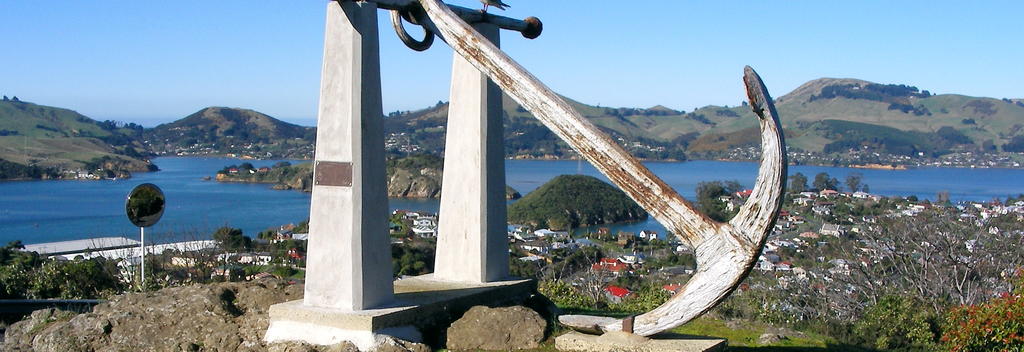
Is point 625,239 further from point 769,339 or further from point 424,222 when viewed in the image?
point 769,339

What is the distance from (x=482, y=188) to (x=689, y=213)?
11.9ft

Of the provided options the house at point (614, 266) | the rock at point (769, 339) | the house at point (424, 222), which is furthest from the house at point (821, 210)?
the rock at point (769, 339)

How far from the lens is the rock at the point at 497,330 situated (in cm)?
888

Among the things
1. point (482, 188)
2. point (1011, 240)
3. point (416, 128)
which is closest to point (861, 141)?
point (416, 128)

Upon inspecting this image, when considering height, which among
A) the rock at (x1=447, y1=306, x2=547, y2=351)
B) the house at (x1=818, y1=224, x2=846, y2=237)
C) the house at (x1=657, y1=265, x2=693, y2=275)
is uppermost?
the rock at (x1=447, y1=306, x2=547, y2=351)

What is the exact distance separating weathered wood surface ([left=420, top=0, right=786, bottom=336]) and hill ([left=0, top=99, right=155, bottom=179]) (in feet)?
349

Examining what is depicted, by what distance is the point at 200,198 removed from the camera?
81.1 metres

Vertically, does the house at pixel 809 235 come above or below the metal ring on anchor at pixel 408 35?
below

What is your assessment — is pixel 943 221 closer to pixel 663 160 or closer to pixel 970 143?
pixel 663 160

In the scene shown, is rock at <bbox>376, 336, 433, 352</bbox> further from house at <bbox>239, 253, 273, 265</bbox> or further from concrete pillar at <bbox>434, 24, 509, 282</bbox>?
house at <bbox>239, 253, 273, 265</bbox>

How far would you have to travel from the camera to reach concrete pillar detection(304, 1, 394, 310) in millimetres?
9000

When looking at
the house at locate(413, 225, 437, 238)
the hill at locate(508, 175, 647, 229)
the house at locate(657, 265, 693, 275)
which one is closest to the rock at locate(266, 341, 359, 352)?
the house at locate(657, 265, 693, 275)

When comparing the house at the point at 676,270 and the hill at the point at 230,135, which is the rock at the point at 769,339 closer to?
the house at the point at 676,270

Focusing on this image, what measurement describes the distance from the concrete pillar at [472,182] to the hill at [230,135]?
5395 inches
